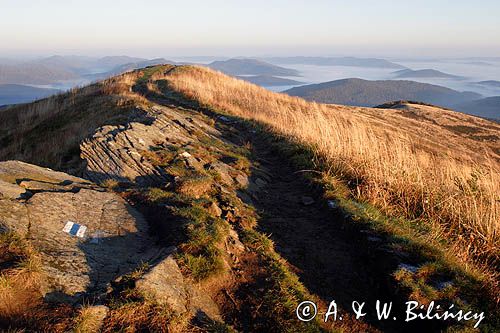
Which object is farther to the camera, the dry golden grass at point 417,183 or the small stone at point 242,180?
the small stone at point 242,180

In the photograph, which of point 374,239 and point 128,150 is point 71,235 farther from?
point 374,239

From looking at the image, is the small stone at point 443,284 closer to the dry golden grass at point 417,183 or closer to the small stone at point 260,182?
the dry golden grass at point 417,183

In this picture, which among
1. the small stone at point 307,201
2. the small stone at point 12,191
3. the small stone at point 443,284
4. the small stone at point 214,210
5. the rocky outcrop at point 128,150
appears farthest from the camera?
the small stone at point 307,201

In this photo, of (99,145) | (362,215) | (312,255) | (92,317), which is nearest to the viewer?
(92,317)

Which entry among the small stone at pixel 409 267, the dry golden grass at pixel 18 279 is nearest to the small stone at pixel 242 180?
the small stone at pixel 409 267

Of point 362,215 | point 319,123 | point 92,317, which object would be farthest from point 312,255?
point 319,123

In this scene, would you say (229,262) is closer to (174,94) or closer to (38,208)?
(38,208)

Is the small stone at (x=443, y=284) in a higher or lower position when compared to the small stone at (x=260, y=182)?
lower

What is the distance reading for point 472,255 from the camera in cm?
637

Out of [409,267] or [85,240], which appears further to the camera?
[409,267]

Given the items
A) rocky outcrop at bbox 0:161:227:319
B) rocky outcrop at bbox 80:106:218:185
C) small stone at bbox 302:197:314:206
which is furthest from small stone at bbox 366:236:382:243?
rocky outcrop at bbox 80:106:218:185

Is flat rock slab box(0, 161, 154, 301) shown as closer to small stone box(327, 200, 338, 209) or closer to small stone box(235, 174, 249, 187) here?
small stone box(235, 174, 249, 187)

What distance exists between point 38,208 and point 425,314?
5.81 meters

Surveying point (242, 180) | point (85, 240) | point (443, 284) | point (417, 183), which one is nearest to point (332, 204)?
point (417, 183)
